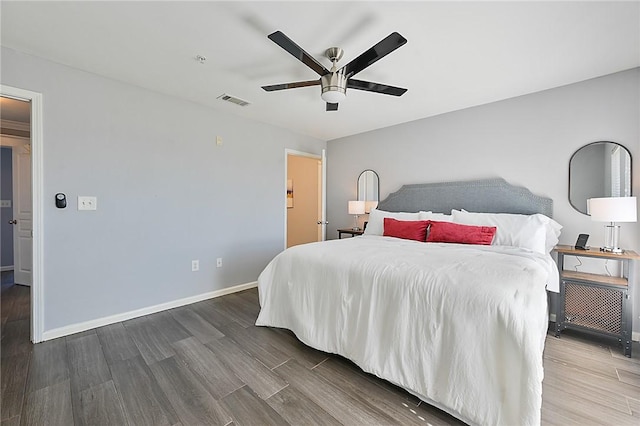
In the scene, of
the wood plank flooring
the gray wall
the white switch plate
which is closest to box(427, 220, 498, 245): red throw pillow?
the wood plank flooring

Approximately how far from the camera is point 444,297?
1.49 m

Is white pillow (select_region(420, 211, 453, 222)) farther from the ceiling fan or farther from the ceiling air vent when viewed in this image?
the ceiling air vent

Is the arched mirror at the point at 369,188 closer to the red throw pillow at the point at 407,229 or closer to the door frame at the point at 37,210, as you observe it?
the red throw pillow at the point at 407,229

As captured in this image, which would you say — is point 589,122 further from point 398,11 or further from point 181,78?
point 181,78

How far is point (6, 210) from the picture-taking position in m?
4.48

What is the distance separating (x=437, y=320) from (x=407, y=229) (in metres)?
1.75

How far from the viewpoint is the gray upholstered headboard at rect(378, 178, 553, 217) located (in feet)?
9.59

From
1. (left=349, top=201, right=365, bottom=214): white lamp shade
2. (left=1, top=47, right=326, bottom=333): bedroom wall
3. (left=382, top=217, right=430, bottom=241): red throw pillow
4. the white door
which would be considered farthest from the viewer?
(left=349, top=201, right=365, bottom=214): white lamp shade

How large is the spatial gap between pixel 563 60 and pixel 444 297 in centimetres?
236

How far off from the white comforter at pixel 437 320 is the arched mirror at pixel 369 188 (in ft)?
6.80

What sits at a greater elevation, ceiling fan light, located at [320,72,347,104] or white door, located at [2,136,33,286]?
ceiling fan light, located at [320,72,347,104]

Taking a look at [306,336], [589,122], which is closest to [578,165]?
[589,122]

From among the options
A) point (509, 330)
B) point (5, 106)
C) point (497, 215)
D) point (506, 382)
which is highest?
point (5, 106)

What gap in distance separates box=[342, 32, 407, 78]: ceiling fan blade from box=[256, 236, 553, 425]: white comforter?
139cm
